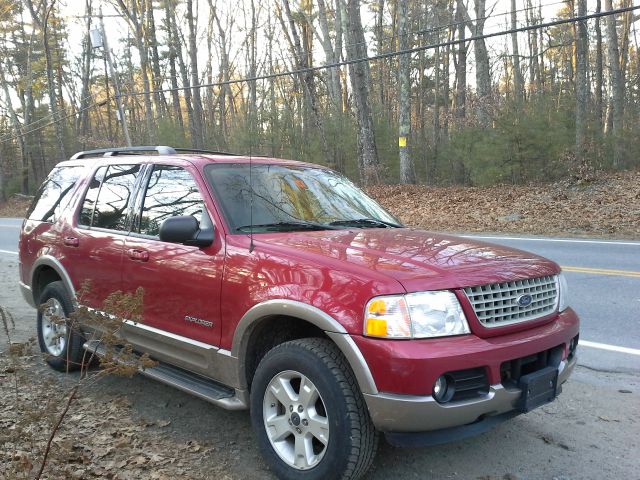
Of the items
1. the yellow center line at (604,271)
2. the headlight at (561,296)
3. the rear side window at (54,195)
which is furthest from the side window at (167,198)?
the yellow center line at (604,271)

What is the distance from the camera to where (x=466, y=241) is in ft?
12.5

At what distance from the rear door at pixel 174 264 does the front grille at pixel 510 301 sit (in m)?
1.56

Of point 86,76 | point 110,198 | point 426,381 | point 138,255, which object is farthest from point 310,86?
point 86,76

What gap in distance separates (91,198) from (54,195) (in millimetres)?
844

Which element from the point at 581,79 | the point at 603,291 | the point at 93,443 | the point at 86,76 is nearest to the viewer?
the point at 93,443

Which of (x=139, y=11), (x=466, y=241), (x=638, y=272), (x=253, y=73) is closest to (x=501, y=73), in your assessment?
(x=253, y=73)

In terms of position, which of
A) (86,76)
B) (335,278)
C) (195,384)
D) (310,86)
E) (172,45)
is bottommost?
(195,384)

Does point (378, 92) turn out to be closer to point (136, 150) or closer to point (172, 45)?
point (172, 45)

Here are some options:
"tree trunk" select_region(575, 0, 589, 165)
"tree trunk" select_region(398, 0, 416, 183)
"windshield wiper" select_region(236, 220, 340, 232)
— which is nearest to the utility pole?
"tree trunk" select_region(398, 0, 416, 183)

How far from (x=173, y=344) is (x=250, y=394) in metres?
0.78

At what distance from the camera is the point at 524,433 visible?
3.66m

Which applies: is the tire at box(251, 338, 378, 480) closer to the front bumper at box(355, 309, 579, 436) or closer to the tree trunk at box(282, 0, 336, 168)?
the front bumper at box(355, 309, 579, 436)

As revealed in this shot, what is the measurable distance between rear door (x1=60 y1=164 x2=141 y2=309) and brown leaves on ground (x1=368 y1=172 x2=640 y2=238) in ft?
37.1

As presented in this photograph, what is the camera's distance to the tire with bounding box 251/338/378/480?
2805mm
